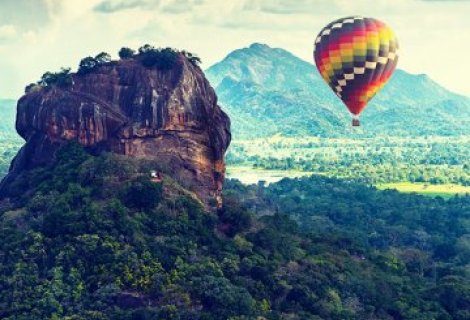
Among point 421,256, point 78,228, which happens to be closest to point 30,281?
point 78,228

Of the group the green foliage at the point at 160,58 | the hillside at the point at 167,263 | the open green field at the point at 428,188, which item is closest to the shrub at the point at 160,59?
the green foliage at the point at 160,58

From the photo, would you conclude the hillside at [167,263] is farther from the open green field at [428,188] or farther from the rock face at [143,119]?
the open green field at [428,188]

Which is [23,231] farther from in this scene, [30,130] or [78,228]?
[30,130]

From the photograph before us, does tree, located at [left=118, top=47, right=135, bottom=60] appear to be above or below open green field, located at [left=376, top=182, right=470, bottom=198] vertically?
above

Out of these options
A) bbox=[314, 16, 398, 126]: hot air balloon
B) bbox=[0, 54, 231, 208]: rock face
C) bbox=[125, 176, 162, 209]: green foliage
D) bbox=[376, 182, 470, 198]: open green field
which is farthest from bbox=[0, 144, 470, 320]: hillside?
bbox=[376, 182, 470, 198]: open green field

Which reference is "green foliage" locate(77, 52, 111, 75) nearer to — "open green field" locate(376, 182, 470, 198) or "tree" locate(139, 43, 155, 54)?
"tree" locate(139, 43, 155, 54)

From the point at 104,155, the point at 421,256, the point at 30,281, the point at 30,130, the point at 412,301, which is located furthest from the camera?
the point at 421,256
